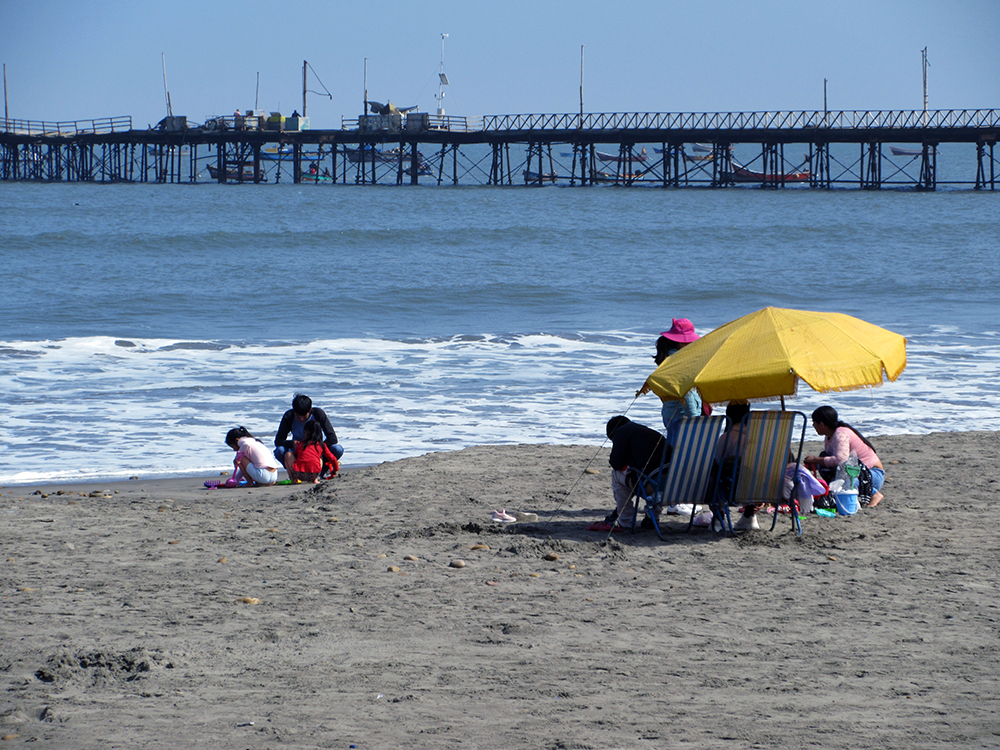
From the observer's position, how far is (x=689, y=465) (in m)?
5.63

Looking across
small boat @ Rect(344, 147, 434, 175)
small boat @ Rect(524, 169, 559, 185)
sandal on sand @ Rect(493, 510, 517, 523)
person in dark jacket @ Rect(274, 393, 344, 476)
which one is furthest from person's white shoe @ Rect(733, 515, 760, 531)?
small boat @ Rect(344, 147, 434, 175)

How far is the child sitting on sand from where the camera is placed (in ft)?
24.7

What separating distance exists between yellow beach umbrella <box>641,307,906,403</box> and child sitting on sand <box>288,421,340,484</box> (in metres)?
2.81

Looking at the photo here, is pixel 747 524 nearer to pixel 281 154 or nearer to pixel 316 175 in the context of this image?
pixel 316 175

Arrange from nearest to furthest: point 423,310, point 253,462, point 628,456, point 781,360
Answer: point 781,360
point 628,456
point 253,462
point 423,310

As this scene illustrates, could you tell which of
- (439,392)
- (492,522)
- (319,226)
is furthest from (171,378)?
(319,226)

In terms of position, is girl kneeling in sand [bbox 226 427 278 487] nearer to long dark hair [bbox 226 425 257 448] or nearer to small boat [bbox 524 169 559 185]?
long dark hair [bbox 226 425 257 448]

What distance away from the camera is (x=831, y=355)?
5281mm

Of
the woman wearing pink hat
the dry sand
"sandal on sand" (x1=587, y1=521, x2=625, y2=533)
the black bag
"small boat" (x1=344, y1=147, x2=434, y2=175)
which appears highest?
"small boat" (x1=344, y1=147, x2=434, y2=175)

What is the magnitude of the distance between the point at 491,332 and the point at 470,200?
33240mm

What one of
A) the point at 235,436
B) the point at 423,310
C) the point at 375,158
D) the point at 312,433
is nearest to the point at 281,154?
the point at 375,158

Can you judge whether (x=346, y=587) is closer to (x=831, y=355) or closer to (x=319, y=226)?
(x=831, y=355)

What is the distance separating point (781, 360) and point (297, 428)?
145 inches

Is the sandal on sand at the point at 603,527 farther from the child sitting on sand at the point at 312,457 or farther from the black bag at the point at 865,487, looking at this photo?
the child sitting on sand at the point at 312,457
